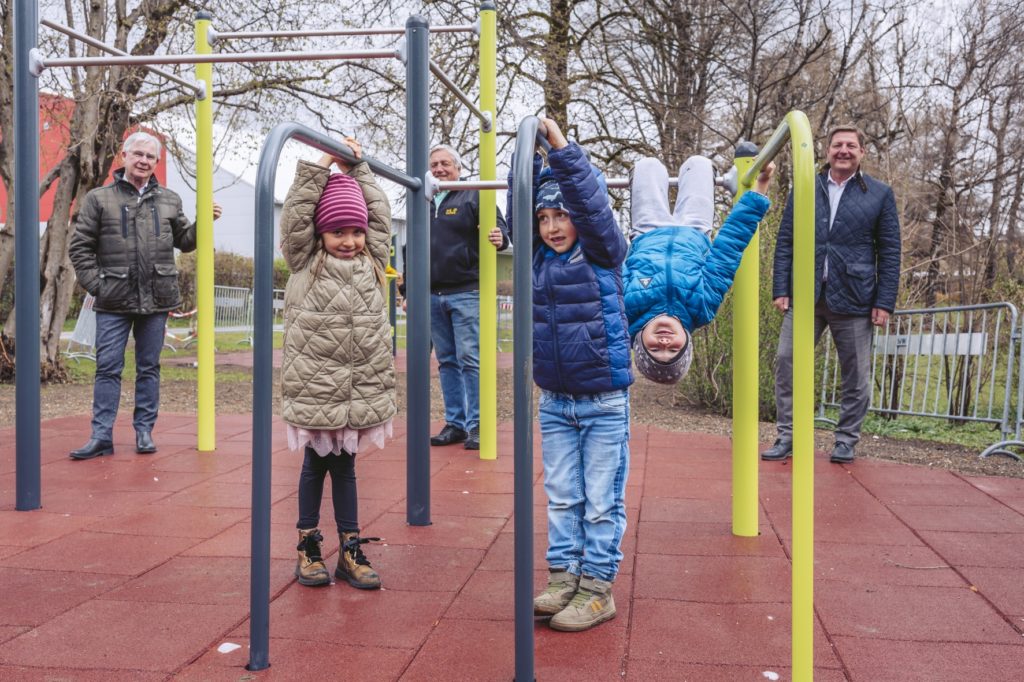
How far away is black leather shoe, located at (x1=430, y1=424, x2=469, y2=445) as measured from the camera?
215 inches

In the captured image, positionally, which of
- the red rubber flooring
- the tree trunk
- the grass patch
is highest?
the tree trunk

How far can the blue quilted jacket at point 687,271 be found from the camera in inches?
98.0

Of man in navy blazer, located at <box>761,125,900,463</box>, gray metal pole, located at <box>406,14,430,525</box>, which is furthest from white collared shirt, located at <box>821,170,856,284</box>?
gray metal pole, located at <box>406,14,430,525</box>

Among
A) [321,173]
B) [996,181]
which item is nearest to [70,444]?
[321,173]

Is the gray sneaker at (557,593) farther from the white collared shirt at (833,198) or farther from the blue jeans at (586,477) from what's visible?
the white collared shirt at (833,198)

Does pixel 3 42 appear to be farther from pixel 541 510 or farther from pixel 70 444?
pixel 541 510

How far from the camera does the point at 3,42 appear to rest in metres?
8.29

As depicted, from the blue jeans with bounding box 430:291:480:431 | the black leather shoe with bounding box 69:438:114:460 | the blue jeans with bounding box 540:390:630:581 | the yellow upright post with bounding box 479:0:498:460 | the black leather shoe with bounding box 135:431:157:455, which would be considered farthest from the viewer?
the blue jeans with bounding box 430:291:480:431

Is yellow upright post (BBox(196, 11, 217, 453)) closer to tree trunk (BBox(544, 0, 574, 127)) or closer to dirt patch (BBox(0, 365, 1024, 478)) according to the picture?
dirt patch (BBox(0, 365, 1024, 478))

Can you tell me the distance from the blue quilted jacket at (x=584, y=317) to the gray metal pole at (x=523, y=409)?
1.40 feet

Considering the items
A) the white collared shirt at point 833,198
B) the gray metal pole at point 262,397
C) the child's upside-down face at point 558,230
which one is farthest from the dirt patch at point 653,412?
the gray metal pole at point 262,397

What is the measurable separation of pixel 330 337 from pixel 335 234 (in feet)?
1.08

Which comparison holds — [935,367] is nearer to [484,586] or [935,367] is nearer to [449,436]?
[449,436]

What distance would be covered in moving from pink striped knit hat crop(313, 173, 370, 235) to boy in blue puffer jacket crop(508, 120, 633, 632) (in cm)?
57
